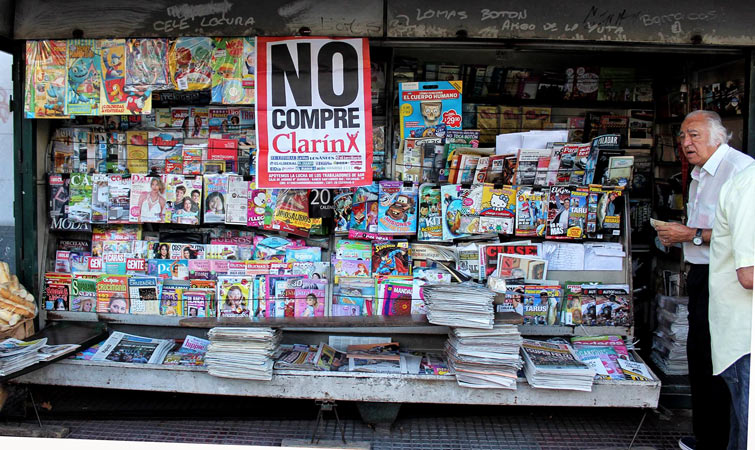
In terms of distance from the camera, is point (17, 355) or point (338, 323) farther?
point (338, 323)

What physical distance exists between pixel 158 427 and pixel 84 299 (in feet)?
3.51

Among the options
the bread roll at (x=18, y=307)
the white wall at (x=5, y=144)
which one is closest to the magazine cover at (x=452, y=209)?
the bread roll at (x=18, y=307)

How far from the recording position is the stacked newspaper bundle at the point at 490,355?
3.20 meters

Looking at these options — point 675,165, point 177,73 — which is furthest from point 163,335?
point 675,165

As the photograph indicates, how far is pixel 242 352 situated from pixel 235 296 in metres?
0.59

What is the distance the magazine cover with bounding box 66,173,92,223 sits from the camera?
3.92 metres

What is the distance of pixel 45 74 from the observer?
3.62m

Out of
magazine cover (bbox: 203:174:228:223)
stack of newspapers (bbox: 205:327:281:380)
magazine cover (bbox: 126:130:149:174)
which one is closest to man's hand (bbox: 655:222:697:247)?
stack of newspapers (bbox: 205:327:281:380)

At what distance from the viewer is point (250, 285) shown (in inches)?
149

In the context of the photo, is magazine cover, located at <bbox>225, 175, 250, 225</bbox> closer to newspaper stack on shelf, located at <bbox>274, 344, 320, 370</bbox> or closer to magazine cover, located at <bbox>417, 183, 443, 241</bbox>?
newspaper stack on shelf, located at <bbox>274, 344, 320, 370</bbox>

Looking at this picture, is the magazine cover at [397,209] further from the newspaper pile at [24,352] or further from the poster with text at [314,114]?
the newspaper pile at [24,352]

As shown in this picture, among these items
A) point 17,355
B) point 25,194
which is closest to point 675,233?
point 17,355

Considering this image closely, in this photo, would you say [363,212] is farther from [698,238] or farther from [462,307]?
[698,238]

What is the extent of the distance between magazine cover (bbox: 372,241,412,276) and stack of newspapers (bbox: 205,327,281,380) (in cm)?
89
